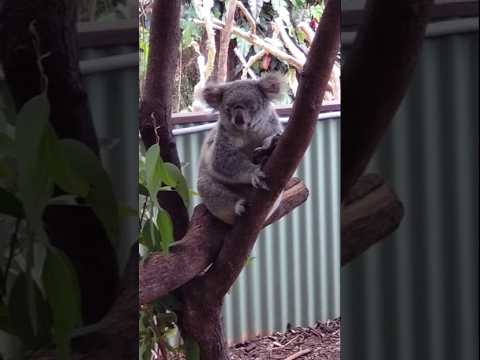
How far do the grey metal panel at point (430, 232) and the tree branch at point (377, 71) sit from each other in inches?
0.4

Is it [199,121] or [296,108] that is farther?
[199,121]

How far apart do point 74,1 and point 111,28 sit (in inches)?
1.8

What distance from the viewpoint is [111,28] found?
0.68 metres

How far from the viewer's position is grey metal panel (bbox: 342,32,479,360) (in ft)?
1.78

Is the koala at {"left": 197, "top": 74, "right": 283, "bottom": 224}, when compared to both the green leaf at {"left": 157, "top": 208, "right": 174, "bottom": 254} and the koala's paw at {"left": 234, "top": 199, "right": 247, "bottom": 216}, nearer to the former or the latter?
the koala's paw at {"left": 234, "top": 199, "right": 247, "bottom": 216}

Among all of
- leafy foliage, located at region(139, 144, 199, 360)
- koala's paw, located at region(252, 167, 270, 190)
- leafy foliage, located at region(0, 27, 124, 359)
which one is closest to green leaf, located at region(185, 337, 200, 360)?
leafy foliage, located at region(139, 144, 199, 360)

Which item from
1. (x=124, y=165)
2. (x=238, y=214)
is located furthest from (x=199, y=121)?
(x=124, y=165)

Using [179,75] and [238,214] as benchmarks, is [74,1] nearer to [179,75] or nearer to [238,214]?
[238,214]

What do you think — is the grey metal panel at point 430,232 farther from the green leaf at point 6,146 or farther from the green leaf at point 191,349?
the green leaf at point 191,349

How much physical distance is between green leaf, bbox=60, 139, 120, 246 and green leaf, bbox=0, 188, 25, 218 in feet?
0.22

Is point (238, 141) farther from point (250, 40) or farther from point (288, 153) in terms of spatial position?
point (250, 40)

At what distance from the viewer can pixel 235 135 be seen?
1.94 metres

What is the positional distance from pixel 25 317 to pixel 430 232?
413 millimetres

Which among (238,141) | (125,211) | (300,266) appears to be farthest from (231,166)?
(125,211)
